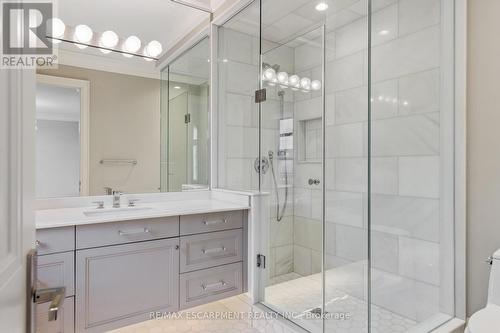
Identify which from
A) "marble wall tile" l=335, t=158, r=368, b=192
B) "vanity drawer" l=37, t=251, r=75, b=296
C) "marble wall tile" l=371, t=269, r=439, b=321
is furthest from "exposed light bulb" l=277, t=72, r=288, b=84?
"vanity drawer" l=37, t=251, r=75, b=296

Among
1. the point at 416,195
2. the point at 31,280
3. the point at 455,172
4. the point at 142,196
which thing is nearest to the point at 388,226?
the point at 416,195

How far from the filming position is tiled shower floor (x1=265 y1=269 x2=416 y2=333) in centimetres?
199

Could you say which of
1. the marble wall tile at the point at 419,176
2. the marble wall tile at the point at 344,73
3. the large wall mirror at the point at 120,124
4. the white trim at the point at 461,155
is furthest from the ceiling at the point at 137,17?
the marble wall tile at the point at 419,176

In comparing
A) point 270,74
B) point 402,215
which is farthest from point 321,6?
point 402,215

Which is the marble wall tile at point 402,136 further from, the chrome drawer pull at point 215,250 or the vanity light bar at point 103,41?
the vanity light bar at point 103,41

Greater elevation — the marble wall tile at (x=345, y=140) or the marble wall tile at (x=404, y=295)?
the marble wall tile at (x=345, y=140)

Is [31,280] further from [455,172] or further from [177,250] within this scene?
[455,172]

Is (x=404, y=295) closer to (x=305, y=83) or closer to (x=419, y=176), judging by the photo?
(x=419, y=176)

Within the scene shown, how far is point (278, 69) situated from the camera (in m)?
2.62

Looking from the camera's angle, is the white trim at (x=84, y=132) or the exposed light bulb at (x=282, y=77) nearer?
the white trim at (x=84, y=132)

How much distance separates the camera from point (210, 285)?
212 cm

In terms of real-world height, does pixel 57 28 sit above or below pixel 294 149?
above

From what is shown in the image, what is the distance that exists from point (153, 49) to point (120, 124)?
69 cm

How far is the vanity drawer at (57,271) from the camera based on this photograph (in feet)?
5.06
